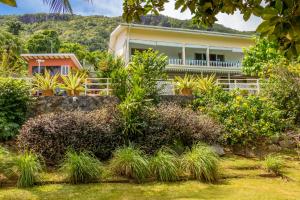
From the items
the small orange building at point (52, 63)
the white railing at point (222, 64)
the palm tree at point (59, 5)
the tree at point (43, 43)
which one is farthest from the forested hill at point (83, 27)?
the palm tree at point (59, 5)

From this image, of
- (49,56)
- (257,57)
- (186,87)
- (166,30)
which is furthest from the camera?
(49,56)

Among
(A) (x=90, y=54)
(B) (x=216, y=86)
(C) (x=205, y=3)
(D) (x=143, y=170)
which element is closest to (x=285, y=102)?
(B) (x=216, y=86)

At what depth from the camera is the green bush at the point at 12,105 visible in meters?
14.6

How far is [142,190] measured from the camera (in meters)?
10.0

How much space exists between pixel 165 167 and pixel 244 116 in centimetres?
557

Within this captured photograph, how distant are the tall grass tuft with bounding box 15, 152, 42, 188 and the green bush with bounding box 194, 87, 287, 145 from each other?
7172mm

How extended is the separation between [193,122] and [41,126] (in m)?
5.19

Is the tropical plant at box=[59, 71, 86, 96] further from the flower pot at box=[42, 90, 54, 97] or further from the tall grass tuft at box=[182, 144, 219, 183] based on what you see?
the tall grass tuft at box=[182, 144, 219, 183]

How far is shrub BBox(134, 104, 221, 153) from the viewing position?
13336 millimetres

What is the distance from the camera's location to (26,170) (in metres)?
10.3

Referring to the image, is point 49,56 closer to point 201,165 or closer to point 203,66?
point 203,66

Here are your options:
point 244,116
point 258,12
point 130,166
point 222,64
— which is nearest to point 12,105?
point 130,166

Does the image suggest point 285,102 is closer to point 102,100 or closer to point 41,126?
point 102,100

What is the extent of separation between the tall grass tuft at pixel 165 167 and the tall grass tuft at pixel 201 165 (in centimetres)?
33
